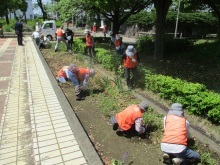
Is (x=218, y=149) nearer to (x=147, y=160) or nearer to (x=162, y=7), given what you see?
(x=147, y=160)

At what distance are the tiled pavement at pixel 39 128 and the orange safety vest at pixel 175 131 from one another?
1.27 meters

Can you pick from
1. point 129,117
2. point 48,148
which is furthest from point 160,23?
point 48,148

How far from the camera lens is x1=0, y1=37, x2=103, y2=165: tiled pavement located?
4.69 meters

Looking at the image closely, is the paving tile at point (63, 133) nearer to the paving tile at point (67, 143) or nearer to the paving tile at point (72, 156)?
the paving tile at point (67, 143)

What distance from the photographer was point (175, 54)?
547 inches

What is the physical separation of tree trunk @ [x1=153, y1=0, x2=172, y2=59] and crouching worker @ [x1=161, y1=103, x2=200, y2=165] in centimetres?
894

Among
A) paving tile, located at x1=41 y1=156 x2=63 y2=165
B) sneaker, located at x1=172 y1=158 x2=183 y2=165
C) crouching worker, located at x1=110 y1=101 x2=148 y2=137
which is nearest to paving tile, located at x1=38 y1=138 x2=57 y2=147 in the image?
paving tile, located at x1=41 y1=156 x2=63 y2=165

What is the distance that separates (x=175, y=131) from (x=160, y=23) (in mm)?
9325

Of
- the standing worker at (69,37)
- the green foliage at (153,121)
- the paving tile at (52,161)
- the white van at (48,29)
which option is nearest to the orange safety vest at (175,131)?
the green foliage at (153,121)

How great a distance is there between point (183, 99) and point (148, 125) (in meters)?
1.32

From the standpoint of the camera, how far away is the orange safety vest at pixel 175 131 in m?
4.41

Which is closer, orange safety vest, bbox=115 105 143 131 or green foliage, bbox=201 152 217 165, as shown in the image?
green foliage, bbox=201 152 217 165

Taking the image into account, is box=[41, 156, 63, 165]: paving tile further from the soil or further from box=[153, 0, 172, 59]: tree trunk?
box=[153, 0, 172, 59]: tree trunk

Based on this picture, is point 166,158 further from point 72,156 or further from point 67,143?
point 67,143
